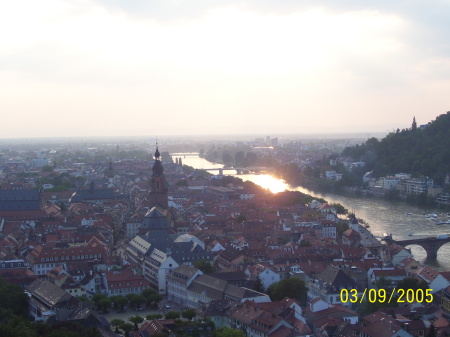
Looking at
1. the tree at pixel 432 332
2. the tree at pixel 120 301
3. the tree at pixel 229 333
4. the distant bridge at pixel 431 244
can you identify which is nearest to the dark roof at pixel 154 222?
the tree at pixel 120 301

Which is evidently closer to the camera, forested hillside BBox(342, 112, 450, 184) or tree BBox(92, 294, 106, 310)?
tree BBox(92, 294, 106, 310)

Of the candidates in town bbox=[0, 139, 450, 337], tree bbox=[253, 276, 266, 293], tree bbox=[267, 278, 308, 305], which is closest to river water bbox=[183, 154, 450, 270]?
town bbox=[0, 139, 450, 337]

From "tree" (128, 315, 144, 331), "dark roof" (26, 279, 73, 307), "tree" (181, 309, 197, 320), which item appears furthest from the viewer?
"tree" (181, 309, 197, 320)

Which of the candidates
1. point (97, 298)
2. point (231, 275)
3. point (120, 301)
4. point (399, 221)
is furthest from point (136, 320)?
point (399, 221)

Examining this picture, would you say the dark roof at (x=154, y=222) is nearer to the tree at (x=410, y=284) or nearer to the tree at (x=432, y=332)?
the tree at (x=410, y=284)

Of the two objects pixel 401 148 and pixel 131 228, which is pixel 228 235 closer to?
pixel 131 228

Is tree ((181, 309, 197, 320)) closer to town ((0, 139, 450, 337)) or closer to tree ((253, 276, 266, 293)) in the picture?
town ((0, 139, 450, 337))
